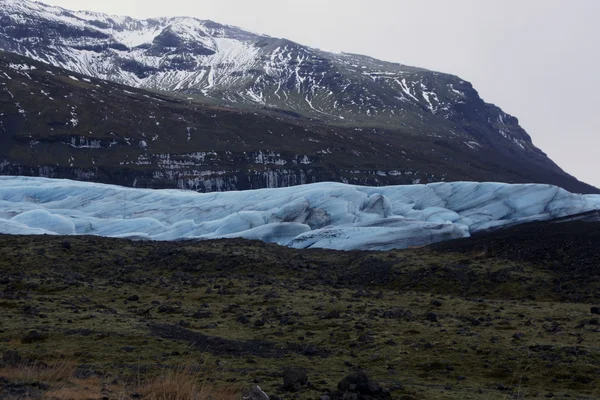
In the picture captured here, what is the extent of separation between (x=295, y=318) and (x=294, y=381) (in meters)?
8.99

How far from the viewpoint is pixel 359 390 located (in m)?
10.3

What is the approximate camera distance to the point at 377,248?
42.8 m

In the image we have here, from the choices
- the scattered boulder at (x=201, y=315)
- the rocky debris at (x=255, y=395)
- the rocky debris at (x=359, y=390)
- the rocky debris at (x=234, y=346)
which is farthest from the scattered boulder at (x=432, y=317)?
the rocky debris at (x=255, y=395)

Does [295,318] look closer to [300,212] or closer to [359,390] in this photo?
[359,390]

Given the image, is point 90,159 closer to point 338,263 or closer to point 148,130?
point 148,130

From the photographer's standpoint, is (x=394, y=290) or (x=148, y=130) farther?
(x=148, y=130)

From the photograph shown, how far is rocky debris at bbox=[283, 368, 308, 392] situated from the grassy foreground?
166mm

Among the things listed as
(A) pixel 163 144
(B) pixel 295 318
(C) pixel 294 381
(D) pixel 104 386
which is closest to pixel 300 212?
(B) pixel 295 318

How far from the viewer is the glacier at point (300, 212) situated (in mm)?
44812

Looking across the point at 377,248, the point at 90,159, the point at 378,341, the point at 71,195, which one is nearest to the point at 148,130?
the point at 90,159

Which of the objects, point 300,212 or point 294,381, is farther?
point 300,212

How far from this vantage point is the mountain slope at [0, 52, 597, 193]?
137m

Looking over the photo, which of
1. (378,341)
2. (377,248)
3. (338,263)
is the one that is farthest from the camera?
(377,248)

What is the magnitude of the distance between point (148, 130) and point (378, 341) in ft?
477
